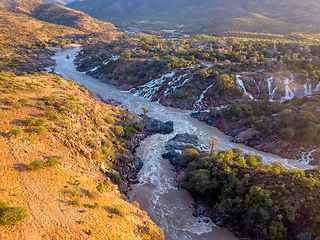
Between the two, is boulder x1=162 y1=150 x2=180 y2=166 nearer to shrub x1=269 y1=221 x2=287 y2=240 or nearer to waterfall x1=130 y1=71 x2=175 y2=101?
shrub x1=269 y1=221 x2=287 y2=240

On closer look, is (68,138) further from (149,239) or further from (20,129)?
(149,239)

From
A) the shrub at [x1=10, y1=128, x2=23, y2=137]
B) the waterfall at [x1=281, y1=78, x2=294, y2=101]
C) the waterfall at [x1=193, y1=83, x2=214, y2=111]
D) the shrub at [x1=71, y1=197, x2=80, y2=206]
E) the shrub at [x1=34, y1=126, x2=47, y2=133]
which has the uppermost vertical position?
the shrub at [x1=10, y1=128, x2=23, y2=137]

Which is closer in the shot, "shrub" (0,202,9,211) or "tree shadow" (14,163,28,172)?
"shrub" (0,202,9,211)

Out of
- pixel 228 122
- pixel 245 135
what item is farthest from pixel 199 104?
pixel 245 135

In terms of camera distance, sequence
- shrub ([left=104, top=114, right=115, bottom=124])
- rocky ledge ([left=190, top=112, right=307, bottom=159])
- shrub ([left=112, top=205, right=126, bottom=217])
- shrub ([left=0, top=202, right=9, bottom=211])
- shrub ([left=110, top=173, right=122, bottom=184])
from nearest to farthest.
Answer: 1. shrub ([left=0, top=202, right=9, bottom=211])
2. shrub ([left=112, top=205, right=126, bottom=217])
3. shrub ([left=110, top=173, right=122, bottom=184])
4. rocky ledge ([left=190, top=112, right=307, bottom=159])
5. shrub ([left=104, top=114, right=115, bottom=124])

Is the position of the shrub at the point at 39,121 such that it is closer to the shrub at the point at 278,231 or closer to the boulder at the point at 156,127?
the boulder at the point at 156,127

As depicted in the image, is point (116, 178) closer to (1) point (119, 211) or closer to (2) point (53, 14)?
(1) point (119, 211)

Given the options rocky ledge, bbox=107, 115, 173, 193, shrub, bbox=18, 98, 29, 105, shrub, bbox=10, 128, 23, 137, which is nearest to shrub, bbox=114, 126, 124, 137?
rocky ledge, bbox=107, 115, 173, 193

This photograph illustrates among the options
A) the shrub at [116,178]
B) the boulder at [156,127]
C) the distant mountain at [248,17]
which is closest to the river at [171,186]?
the boulder at [156,127]
